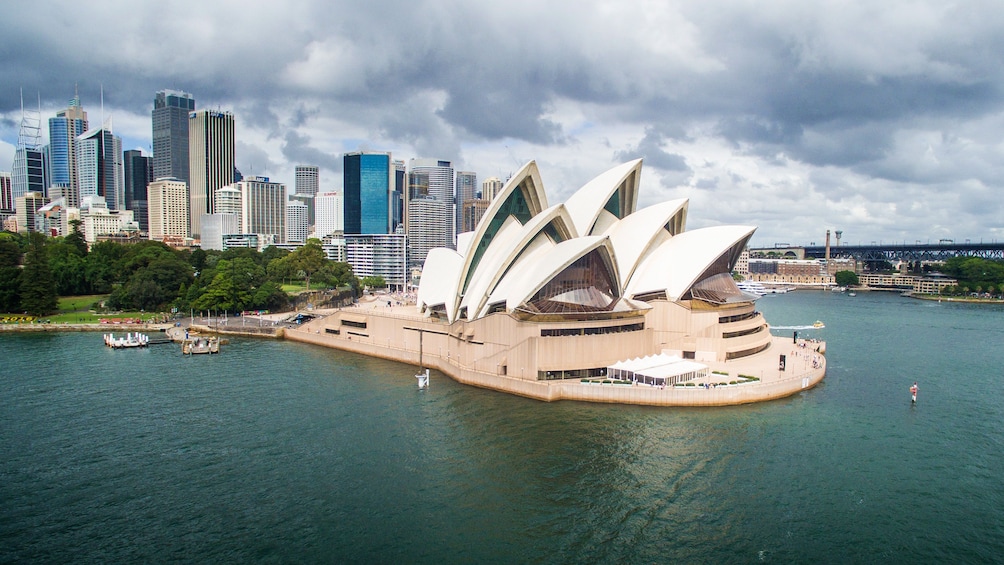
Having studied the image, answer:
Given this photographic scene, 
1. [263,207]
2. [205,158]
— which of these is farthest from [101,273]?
[205,158]

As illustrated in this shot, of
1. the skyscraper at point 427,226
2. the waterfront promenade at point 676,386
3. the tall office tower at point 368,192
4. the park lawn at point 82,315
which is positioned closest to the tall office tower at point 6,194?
the tall office tower at point 368,192

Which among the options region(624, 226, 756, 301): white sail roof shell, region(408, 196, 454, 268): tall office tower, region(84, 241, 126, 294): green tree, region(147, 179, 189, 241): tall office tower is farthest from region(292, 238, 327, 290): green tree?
region(147, 179, 189, 241): tall office tower

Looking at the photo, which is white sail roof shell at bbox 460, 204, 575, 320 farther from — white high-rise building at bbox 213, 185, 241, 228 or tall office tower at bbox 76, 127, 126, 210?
tall office tower at bbox 76, 127, 126, 210

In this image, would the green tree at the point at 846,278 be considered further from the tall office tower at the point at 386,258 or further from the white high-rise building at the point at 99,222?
the white high-rise building at the point at 99,222

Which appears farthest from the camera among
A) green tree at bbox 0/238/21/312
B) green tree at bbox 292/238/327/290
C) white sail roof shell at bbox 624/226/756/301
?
green tree at bbox 292/238/327/290

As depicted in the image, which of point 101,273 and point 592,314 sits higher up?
point 101,273

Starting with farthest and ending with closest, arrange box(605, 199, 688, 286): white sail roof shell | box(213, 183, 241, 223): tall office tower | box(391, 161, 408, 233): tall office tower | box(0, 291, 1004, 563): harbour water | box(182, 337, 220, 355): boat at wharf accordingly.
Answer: box(391, 161, 408, 233): tall office tower < box(213, 183, 241, 223): tall office tower < box(182, 337, 220, 355): boat at wharf < box(605, 199, 688, 286): white sail roof shell < box(0, 291, 1004, 563): harbour water

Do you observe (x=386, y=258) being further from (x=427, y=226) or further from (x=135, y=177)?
(x=135, y=177)
